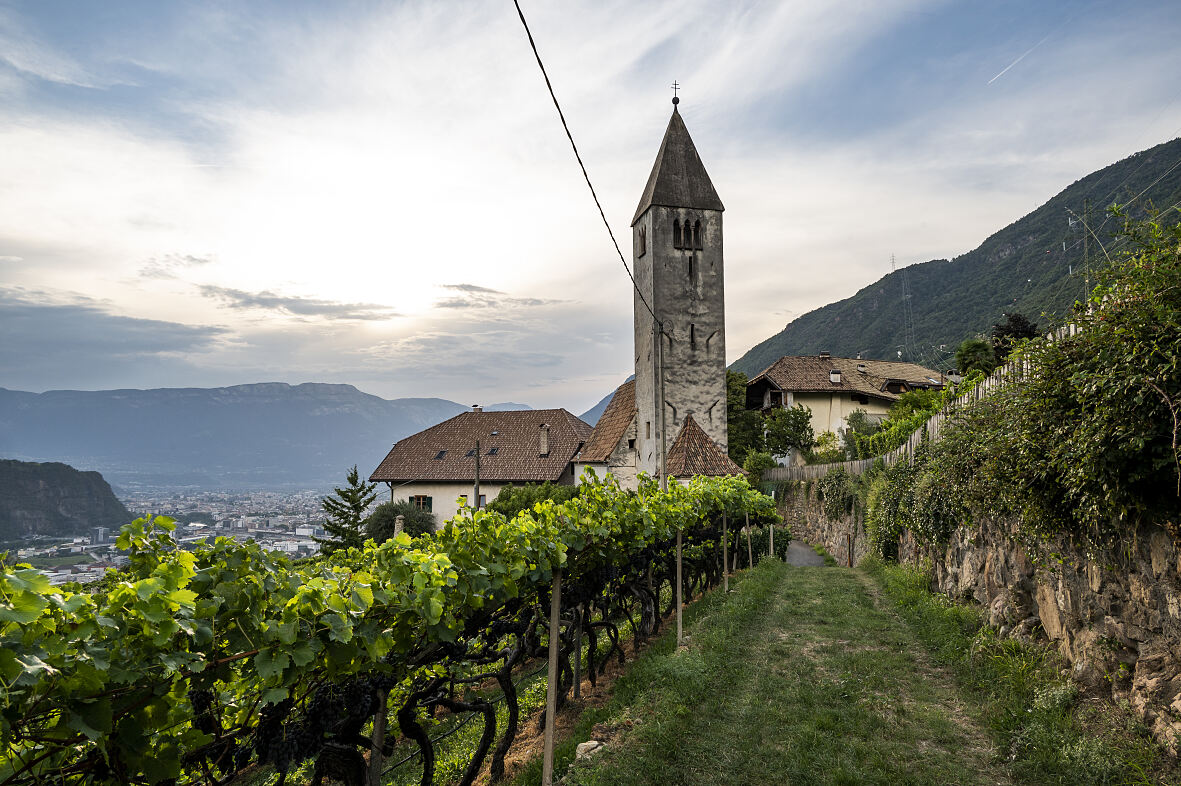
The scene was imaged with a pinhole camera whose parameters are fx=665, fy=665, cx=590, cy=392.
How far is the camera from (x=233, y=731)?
290 cm

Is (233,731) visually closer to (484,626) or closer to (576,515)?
(484,626)

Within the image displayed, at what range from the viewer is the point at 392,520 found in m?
38.6

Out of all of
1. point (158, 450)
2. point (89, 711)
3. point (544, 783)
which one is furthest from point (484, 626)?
point (158, 450)

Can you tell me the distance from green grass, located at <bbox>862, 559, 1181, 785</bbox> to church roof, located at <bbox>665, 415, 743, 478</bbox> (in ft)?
60.0

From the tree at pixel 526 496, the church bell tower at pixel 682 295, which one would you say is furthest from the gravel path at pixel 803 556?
the tree at pixel 526 496

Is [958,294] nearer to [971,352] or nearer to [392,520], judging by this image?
[971,352]

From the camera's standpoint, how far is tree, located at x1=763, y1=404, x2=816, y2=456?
132 feet

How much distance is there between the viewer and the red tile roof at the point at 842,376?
43156 mm

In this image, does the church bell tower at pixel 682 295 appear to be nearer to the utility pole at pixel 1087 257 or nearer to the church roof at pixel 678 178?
the church roof at pixel 678 178

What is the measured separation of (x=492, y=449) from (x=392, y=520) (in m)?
9.71

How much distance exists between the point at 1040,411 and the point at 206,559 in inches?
244

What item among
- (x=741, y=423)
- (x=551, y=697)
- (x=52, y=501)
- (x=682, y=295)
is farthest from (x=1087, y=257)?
(x=52, y=501)

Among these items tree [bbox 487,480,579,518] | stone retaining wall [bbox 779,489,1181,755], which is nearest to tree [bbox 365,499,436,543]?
tree [bbox 487,480,579,518]

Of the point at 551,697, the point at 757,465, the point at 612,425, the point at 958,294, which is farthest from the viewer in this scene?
the point at 958,294
